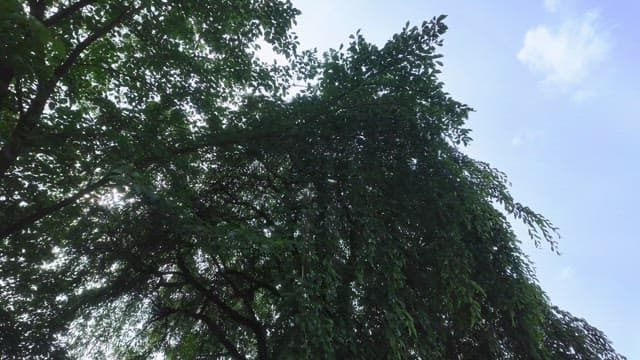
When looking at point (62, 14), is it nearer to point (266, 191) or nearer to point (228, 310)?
point (266, 191)

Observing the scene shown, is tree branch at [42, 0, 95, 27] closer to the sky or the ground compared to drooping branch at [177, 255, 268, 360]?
closer to the sky

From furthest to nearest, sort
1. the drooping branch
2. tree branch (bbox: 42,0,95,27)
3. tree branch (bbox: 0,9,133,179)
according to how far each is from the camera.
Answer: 1. the drooping branch
2. tree branch (bbox: 42,0,95,27)
3. tree branch (bbox: 0,9,133,179)

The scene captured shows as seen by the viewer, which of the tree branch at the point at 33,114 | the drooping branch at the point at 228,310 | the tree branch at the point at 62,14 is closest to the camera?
the tree branch at the point at 33,114

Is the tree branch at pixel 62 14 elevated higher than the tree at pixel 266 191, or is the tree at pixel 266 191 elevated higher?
the tree branch at pixel 62 14

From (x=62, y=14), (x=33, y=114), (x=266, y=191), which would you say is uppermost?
(x=62, y=14)

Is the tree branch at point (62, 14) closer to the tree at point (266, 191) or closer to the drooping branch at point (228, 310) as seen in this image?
the tree at point (266, 191)

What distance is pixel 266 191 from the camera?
8203 mm

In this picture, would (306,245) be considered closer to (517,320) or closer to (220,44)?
(517,320)

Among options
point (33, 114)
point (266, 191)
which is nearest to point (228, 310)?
point (266, 191)

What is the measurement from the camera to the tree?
16.0 ft

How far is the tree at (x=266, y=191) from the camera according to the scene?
489 cm

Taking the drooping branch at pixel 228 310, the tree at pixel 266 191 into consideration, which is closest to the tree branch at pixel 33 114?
the tree at pixel 266 191

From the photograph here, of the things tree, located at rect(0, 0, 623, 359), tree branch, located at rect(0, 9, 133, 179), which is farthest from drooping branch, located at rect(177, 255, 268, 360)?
tree branch, located at rect(0, 9, 133, 179)

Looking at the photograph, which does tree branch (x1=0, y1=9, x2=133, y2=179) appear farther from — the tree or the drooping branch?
the drooping branch
